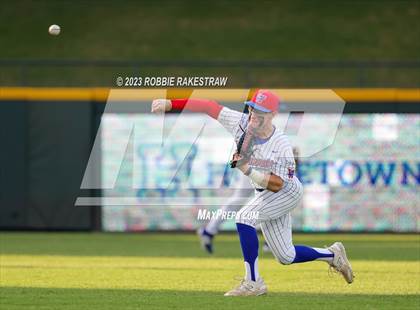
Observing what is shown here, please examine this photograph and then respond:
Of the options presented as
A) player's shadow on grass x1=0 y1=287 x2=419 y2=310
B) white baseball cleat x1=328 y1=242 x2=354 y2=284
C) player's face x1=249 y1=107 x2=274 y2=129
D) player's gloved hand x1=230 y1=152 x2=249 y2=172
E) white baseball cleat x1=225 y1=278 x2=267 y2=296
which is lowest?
player's shadow on grass x1=0 y1=287 x2=419 y2=310

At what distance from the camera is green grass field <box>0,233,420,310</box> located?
9672mm

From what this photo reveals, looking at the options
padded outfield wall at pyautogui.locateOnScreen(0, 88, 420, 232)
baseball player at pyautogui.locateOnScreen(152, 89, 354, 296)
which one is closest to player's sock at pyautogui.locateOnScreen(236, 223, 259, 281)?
baseball player at pyautogui.locateOnScreen(152, 89, 354, 296)

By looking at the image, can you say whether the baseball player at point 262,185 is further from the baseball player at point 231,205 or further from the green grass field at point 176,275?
the baseball player at point 231,205

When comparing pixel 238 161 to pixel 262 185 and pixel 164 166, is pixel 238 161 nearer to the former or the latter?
pixel 262 185

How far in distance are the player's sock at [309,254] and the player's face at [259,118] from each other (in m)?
1.22

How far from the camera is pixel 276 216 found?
33.1ft

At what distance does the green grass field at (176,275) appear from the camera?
9672mm

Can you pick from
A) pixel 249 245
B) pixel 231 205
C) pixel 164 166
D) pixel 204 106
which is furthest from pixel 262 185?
pixel 164 166

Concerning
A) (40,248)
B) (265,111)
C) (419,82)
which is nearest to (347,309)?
(265,111)

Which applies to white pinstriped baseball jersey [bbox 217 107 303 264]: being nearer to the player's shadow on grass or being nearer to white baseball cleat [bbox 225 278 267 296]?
white baseball cleat [bbox 225 278 267 296]

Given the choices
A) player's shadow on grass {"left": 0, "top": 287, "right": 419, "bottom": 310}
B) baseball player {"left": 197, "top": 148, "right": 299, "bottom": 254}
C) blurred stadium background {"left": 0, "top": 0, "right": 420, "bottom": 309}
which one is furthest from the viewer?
blurred stadium background {"left": 0, "top": 0, "right": 420, "bottom": 309}

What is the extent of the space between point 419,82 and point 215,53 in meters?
6.24

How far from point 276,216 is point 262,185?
408 millimetres

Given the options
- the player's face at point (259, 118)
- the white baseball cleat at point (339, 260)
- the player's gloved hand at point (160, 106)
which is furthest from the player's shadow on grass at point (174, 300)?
the player's gloved hand at point (160, 106)
